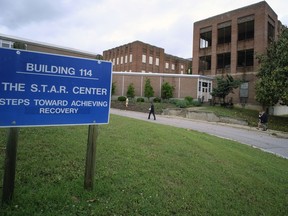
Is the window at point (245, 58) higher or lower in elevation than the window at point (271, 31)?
lower

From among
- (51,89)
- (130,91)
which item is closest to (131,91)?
(130,91)

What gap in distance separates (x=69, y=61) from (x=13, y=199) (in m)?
2.19

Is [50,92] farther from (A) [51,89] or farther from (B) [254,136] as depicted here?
(B) [254,136]

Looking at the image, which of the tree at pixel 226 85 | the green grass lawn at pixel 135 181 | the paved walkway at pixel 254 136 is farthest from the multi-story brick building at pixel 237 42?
the green grass lawn at pixel 135 181

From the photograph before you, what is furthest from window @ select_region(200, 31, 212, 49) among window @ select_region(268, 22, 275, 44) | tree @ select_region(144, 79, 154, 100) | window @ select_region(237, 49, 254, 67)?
tree @ select_region(144, 79, 154, 100)

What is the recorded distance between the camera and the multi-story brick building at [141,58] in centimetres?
5200

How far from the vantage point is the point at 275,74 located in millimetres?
22734

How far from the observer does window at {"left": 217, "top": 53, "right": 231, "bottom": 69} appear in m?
37.2

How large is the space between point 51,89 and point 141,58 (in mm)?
49844

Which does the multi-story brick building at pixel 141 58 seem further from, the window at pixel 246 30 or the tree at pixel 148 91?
the window at pixel 246 30

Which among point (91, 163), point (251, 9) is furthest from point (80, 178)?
point (251, 9)

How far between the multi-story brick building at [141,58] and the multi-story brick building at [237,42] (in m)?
14.5

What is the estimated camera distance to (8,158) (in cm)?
325

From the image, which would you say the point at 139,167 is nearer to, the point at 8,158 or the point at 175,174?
the point at 175,174
